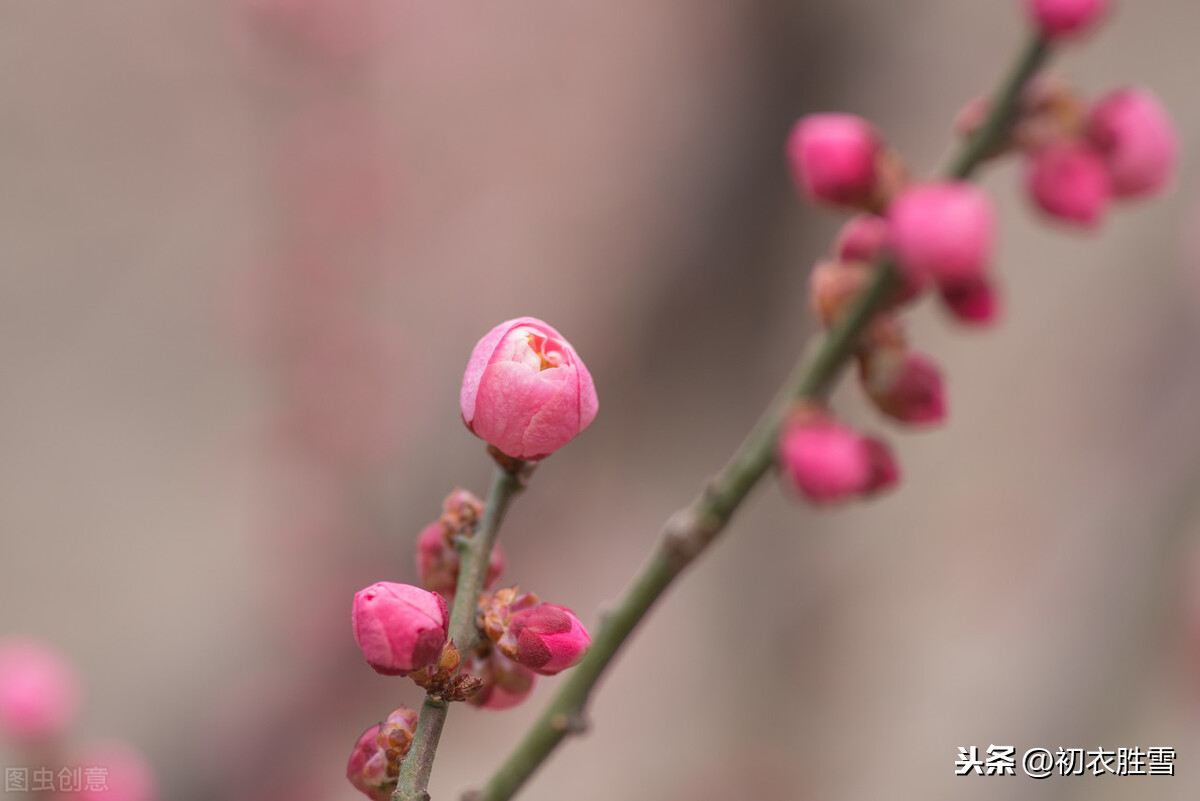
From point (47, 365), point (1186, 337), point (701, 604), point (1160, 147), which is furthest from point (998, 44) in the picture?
point (47, 365)

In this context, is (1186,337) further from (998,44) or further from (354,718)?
(354,718)

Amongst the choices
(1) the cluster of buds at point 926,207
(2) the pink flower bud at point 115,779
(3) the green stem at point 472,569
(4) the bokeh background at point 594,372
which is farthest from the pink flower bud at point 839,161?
(4) the bokeh background at point 594,372

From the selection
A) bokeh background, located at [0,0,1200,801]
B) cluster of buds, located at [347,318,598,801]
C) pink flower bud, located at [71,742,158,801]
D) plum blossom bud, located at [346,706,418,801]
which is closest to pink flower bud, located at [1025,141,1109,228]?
cluster of buds, located at [347,318,598,801]

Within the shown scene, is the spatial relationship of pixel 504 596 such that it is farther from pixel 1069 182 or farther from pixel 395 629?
pixel 1069 182

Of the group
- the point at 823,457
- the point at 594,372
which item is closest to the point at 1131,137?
the point at 823,457

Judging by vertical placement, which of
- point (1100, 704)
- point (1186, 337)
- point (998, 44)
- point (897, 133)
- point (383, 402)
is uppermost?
point (998, 44)

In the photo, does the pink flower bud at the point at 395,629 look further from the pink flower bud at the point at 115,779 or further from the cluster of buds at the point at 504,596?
the pink flower bud at the point at 115,779
